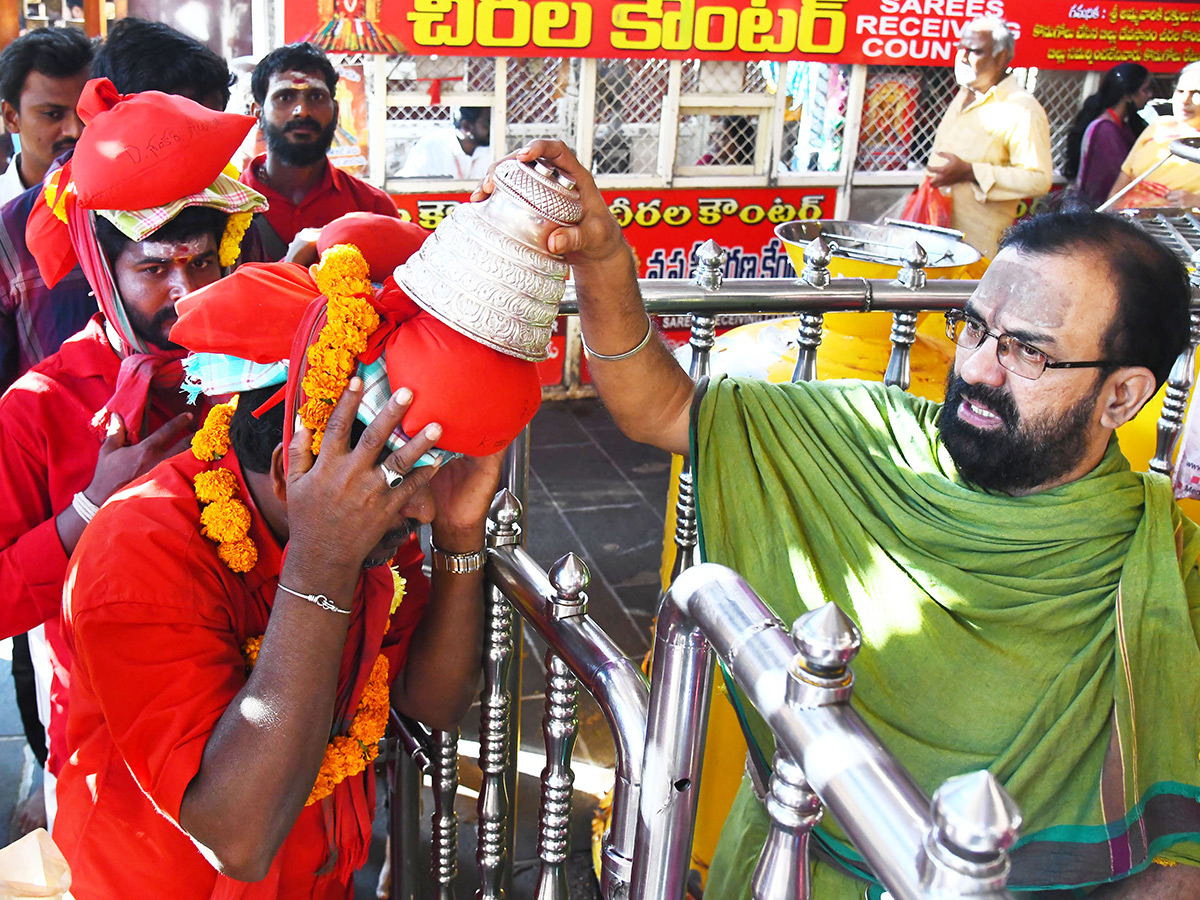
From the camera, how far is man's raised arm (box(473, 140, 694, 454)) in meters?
2.04

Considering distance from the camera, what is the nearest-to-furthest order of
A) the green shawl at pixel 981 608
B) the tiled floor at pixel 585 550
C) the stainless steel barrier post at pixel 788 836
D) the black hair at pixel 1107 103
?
the stainless steel barrier post at pixel 788 836, the green shawl at pixel 981 608, the tiled floor at pixel 585 550, the black hair at pixel 1107 103

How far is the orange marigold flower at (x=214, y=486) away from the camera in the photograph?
170 centimetres

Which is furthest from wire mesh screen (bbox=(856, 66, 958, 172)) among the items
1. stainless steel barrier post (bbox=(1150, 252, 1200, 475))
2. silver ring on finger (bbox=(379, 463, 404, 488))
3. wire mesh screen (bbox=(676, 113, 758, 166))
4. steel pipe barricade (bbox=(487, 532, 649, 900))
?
silver ring on finger (bbox=(379, 463, 404, 488))

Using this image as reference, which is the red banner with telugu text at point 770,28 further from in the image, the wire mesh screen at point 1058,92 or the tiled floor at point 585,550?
the tiled floor at point 585,550

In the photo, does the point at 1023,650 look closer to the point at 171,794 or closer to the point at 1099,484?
the point at 1099,484

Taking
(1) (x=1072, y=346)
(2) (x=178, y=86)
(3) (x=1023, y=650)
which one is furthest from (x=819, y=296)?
(2) (x=178, y=86)

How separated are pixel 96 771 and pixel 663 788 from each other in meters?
0.90

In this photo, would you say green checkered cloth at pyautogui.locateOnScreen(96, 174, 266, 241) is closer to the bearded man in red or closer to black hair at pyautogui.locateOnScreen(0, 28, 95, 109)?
the bearded man in red

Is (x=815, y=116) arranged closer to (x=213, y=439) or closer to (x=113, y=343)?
(x=113, y=343)

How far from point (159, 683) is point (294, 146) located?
314 cm

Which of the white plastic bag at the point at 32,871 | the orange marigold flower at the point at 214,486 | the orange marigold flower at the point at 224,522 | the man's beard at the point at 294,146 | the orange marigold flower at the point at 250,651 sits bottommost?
the white plastic bag at the point at 32,871

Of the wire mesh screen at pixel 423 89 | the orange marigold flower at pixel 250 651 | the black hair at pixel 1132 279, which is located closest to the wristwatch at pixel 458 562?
the orange marigold flower at pixel 250 651

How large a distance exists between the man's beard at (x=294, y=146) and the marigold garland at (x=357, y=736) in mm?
2800

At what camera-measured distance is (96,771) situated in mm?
1707
